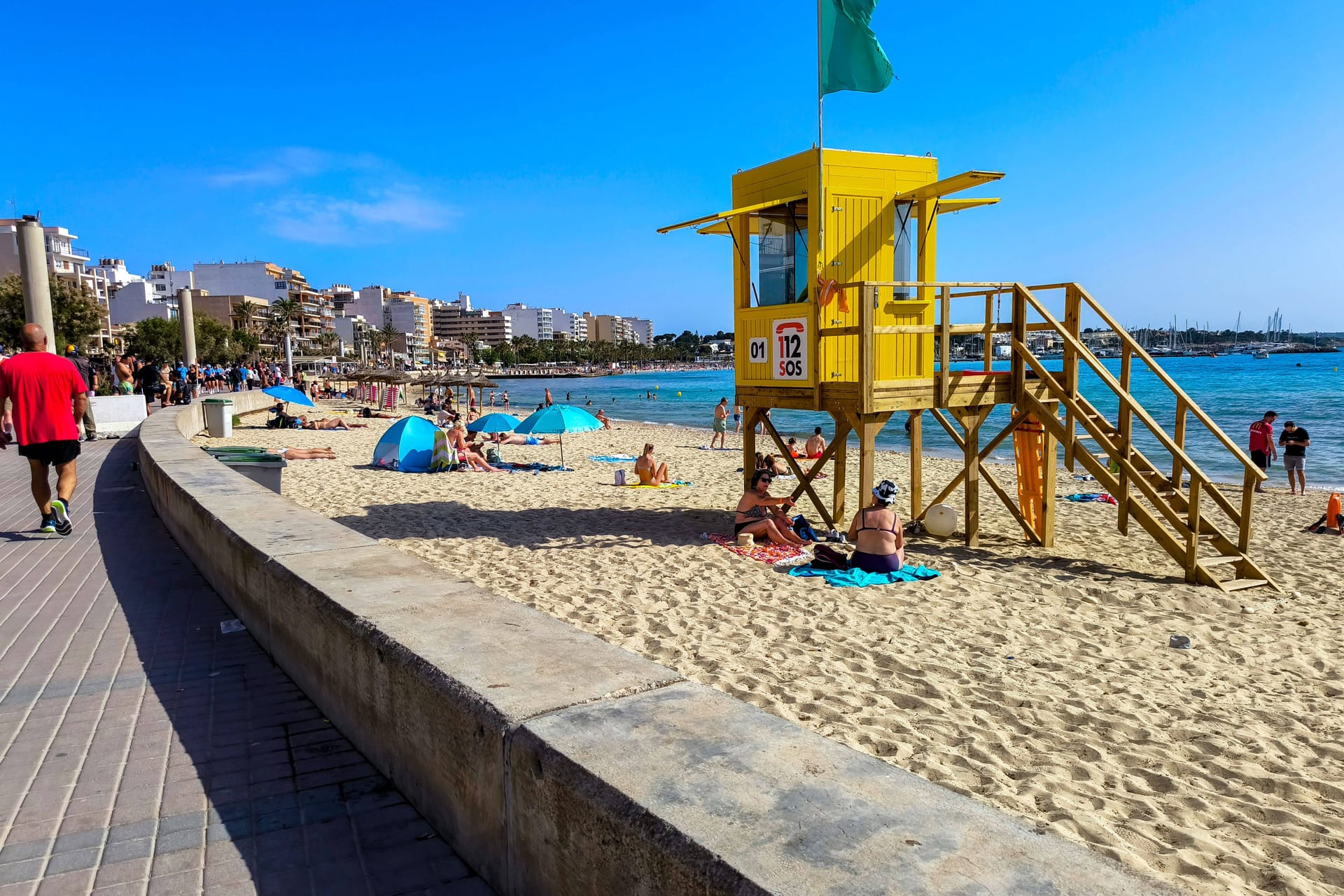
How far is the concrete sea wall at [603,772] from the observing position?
1.55m

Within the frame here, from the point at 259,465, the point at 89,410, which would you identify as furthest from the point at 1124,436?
the point at 89,410

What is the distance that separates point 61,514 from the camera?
6.84 metres

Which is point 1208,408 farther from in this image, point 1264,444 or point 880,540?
point 880,540

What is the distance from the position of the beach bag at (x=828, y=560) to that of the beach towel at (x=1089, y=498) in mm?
7402

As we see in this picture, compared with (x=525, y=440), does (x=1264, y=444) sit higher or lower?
higher

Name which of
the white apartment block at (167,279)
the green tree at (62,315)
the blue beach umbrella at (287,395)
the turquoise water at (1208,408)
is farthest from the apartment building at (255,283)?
the blue beach umbrella at (287,395)

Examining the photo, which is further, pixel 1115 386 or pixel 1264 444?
pixel 1264 444

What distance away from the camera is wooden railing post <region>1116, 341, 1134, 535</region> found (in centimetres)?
873

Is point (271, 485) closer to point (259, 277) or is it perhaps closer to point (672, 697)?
point (672, 697)

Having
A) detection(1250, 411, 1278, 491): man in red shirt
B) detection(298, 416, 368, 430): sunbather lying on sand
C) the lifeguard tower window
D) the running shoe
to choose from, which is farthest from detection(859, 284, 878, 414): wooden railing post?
detection(298, 416, 368, 430): sunbather lying on sand

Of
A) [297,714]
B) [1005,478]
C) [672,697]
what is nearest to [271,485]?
[297,714]

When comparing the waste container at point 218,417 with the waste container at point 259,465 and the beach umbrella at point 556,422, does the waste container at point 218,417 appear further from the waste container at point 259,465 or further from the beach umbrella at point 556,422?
the waste container at point 259,465

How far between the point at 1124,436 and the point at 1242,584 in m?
1.89

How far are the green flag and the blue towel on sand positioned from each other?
5281mm
